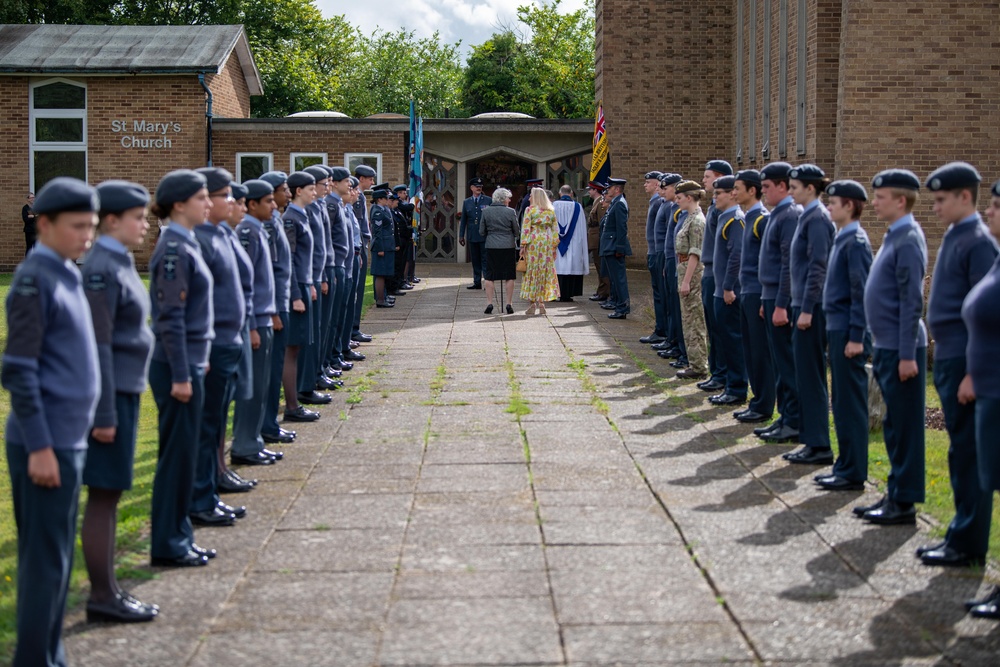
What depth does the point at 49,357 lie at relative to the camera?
15.3 feet

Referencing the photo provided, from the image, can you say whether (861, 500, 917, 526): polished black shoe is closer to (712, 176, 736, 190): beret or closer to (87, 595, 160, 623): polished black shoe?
(87, 595, 160, 623): polished black shoe

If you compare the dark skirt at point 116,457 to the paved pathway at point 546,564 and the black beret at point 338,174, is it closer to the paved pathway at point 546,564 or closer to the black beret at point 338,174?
the paved pathway at point 546,564

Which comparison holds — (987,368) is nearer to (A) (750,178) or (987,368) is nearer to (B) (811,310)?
(B) (811,310)

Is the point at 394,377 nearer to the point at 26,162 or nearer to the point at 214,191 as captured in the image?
the point at 214,191

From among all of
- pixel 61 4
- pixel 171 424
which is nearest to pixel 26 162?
pixel 61 4

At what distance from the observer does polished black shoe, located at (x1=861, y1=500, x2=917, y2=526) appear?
280 inches

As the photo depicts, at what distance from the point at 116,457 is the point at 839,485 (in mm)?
4577

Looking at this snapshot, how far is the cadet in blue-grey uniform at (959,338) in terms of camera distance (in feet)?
20.8

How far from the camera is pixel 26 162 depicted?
30938 millimetres

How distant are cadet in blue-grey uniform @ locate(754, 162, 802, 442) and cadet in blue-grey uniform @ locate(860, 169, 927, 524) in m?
2.05

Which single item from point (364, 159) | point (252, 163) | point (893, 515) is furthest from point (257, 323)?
point (252, 163)

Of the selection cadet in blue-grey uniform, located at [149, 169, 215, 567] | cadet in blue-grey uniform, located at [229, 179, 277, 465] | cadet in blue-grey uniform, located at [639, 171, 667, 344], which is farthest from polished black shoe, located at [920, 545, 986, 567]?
cadet in blue-grey uniform, located at [639, 171, 667, 344]

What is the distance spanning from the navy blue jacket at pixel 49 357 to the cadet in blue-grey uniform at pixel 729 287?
7161 mm

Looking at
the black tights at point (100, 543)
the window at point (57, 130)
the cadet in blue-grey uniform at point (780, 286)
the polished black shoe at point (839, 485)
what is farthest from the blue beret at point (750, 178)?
the window at point (57, 130)
